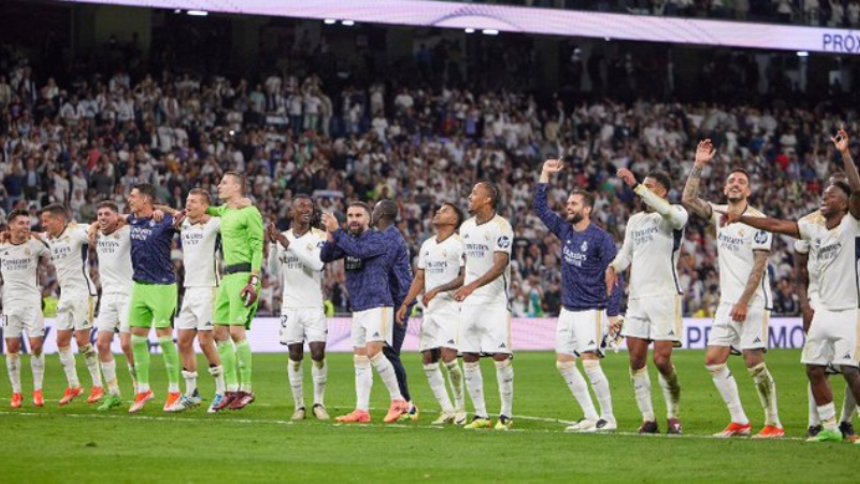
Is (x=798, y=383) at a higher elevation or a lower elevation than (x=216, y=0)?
lower

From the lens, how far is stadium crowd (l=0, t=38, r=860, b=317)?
40.0 meters

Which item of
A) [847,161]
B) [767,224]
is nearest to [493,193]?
[767,224]

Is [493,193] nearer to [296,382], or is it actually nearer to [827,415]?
[296,382]

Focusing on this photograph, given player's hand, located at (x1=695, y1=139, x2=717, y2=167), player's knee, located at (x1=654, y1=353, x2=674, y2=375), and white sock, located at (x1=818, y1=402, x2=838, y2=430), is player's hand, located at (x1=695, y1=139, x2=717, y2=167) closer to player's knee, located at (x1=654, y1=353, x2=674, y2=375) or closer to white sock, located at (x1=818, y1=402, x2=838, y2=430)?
player's knee, located at (x1=654, y1=353, x2=674, y2=375)

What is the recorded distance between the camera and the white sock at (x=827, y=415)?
1559 cm

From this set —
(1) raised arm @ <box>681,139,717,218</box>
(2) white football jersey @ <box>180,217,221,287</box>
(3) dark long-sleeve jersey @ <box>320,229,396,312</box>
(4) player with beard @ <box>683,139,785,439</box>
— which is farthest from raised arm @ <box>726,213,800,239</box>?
(2) white football jersey @ <box>180,217,221,287</box>

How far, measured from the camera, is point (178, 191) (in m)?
39.7

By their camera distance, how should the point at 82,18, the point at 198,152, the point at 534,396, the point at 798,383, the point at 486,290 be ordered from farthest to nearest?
the point at 82,18
the point at 198,152
the point at 798,383
the point at 534,396
the point at 486,290

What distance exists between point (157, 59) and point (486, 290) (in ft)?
95.4

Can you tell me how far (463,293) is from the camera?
1761 cm

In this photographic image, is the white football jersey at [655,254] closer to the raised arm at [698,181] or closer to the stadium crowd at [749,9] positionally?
the raised arm at [698,181]

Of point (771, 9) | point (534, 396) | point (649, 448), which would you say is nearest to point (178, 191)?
point (534, 396)

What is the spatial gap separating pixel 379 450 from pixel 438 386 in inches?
166

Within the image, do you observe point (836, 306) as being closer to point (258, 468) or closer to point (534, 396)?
point (258, 468)
